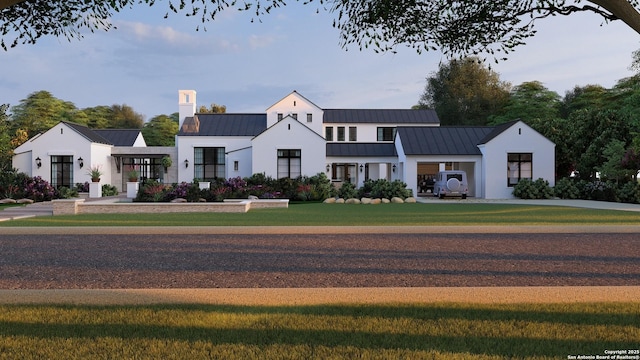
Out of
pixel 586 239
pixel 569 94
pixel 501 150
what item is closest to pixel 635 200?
pixel 501 150

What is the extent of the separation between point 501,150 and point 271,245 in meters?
23.8

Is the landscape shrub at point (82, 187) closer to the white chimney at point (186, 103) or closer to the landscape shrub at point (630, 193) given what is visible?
the white chimney at point (186, 103)

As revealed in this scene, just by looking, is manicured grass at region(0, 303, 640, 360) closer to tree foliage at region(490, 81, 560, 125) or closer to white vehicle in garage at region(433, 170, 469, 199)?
white vehicle in garage at region(433, 170, 469, 199)

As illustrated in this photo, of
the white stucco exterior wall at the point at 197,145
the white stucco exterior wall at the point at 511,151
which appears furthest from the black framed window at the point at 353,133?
the white stucco exterior wall at the point at 511,151

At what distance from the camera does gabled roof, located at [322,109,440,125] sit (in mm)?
43031

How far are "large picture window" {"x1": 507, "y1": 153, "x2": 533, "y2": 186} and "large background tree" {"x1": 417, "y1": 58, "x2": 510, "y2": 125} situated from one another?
120ft

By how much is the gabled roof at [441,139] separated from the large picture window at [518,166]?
2.09m

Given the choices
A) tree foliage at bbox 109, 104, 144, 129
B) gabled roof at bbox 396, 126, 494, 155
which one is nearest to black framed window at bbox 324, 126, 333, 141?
gabled roof at bbox 396, 126, 494, 155

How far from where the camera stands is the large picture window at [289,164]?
31.4 metres

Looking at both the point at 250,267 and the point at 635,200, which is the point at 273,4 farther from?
the point at 635,200

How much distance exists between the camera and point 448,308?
5254mm

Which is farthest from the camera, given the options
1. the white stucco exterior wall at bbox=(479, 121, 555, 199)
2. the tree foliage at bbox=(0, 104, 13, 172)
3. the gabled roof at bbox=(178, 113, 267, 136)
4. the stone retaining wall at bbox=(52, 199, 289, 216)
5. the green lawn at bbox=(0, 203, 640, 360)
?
the gabled roof at bbox=(178, 113, 267, 136)

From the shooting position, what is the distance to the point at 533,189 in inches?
1158

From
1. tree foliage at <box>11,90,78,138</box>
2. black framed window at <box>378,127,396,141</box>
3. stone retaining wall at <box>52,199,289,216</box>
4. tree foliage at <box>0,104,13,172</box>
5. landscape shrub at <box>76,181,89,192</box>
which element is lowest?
stone retaining wall at <box>52,199,289,216</box>
